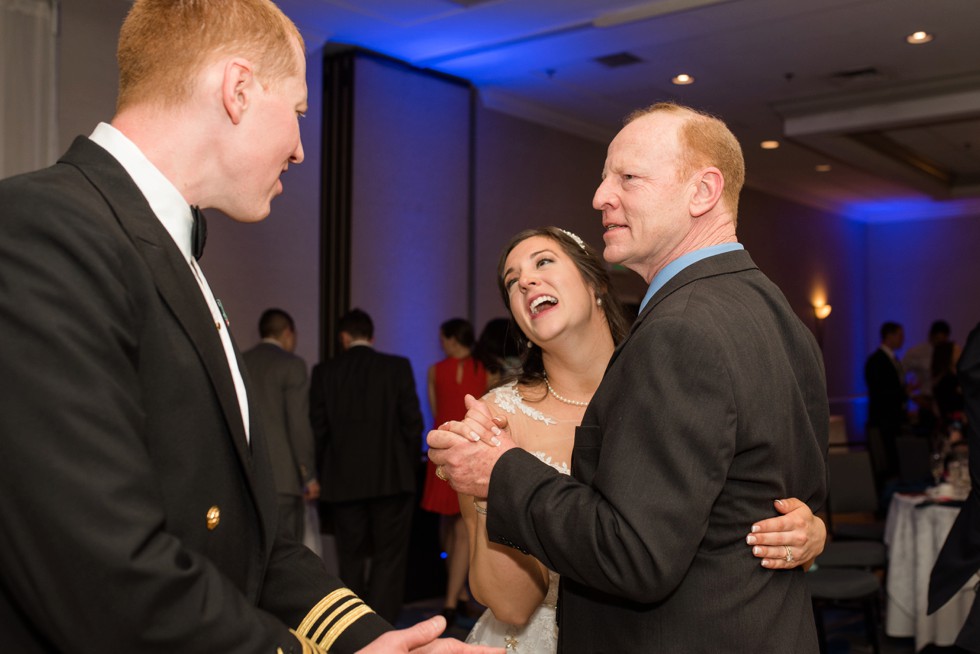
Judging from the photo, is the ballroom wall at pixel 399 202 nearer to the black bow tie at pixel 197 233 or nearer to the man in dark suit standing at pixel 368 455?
the man in dark suit standing at pixel 368 455

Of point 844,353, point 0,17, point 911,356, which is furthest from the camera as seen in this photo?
point 844,353

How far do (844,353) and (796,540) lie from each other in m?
14.3

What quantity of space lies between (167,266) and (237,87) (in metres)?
0.25

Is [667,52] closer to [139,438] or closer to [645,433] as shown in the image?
[645,433]

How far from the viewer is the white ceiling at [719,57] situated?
20.1 feet

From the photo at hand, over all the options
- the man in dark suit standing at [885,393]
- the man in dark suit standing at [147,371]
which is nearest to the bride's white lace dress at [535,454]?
the man in dark suit standing at [147,371]

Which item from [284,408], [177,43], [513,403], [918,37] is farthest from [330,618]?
[918,37]

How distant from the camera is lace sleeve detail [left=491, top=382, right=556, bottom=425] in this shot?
2426 millimetres

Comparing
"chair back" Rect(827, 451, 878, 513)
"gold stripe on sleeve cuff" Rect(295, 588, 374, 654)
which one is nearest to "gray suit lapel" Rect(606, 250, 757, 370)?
"gold stripe on sleeve cuff" Rect(295, 588, 374, 654)

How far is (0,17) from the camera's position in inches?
195

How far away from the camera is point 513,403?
2.47 meters

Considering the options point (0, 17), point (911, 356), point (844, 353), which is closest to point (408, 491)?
point (0, 17)

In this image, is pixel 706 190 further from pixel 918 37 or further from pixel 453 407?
pixel 918 37

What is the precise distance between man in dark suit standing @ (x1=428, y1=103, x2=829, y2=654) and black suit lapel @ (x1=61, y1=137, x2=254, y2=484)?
56 centimetres
